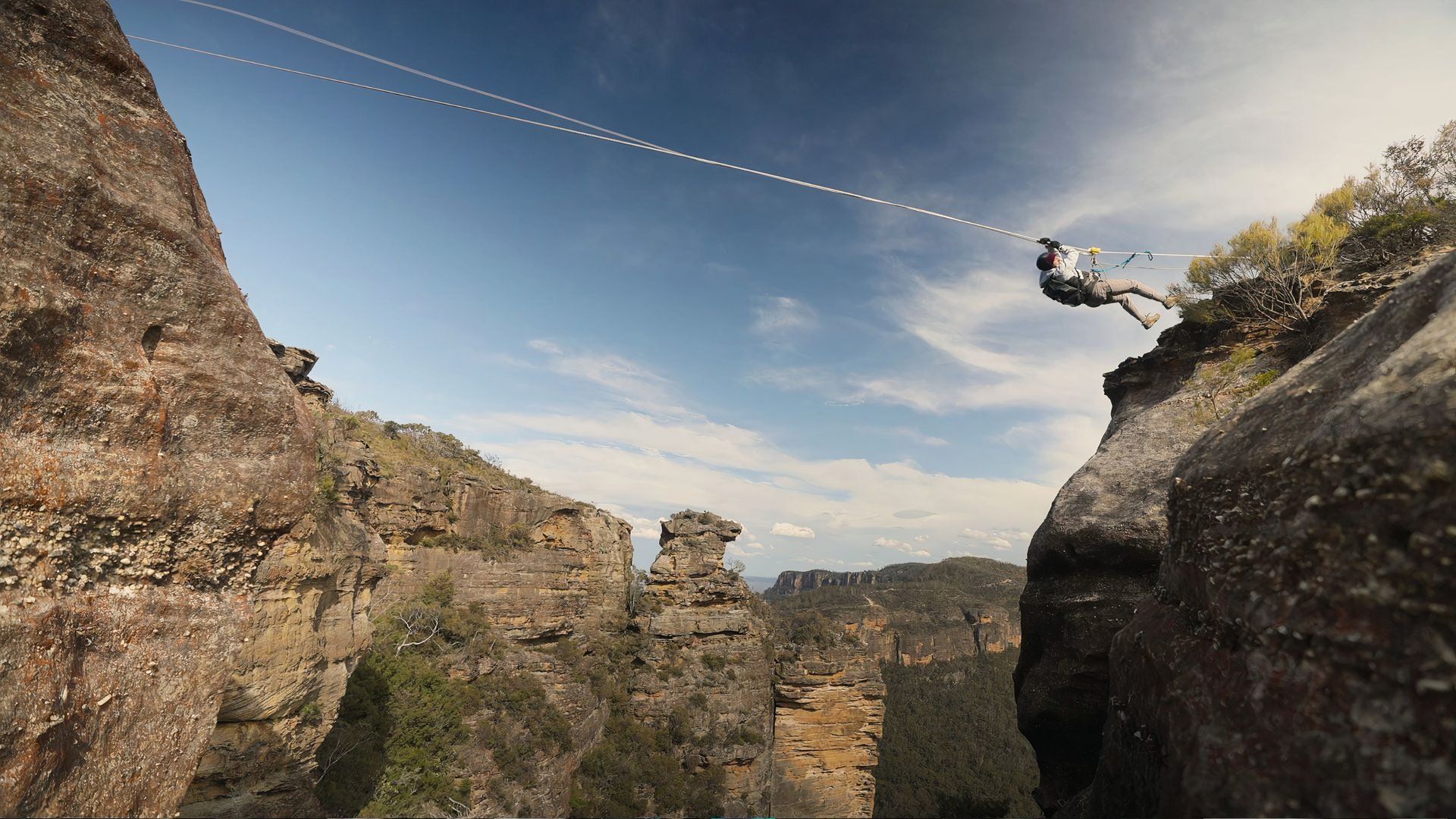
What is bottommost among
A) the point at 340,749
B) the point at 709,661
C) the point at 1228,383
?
the point at 340,749

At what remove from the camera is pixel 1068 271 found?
1039 centimetres

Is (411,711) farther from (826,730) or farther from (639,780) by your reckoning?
(826,730)

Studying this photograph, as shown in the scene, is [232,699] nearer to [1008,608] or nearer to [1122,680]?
[1122,680]

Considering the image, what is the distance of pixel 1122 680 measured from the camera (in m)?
5.16

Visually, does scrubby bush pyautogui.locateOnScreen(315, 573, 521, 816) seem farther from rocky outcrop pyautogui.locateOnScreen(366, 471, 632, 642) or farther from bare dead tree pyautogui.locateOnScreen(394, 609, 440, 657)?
rocky outcrop pyautogui.locateOnScreen(366, 471, 632, 642)

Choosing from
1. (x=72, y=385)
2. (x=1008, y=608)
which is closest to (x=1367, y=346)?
(x=72, y=385)

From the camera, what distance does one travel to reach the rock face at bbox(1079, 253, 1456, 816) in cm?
234

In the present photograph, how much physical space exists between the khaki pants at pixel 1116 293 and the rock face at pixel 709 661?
22.6 meters

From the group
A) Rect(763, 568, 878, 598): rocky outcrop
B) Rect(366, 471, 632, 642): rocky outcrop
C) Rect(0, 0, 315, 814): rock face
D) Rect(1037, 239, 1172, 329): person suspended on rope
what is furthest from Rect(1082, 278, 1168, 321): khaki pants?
Rect(763, 568, 878, 598): rocky outcrop

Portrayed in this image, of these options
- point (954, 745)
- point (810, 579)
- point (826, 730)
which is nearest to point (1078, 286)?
point (826, 730)

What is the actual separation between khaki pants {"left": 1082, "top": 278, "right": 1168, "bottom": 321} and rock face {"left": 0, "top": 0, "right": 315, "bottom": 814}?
1274cm

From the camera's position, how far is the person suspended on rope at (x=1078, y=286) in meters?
10.4

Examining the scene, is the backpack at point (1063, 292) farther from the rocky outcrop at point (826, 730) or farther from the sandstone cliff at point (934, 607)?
the sandstone cliff at point (934, 607)

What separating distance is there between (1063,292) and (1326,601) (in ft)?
31.5
